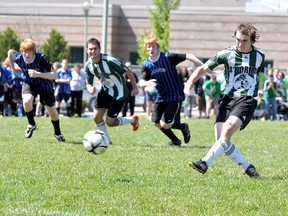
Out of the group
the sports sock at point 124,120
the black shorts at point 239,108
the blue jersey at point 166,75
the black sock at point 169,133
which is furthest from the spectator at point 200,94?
the black shorts at point 239,108

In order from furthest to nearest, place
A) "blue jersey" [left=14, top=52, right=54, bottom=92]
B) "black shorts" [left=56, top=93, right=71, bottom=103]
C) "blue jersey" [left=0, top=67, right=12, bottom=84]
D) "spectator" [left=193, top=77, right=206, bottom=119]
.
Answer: "spectator" [left=193, top=77, right=206, bottom=119] < "black shorts" [left=56, top=93, right=71, bottom=103] < "blue jersey" [left=0, top=67, right=12, bottom=84] < "blue jersey" [left=14, top=52, right=54, bottom=92]

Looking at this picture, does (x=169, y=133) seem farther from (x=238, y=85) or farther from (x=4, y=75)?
(x=4, y=75)

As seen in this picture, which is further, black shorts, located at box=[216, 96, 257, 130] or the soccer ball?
the soccer ball

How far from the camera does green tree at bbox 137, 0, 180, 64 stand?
48906mm

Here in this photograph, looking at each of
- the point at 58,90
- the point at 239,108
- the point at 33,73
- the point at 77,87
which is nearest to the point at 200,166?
the point at 239,108

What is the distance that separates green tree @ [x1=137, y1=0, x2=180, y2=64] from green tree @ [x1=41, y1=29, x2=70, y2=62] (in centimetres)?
451

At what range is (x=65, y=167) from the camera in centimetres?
963

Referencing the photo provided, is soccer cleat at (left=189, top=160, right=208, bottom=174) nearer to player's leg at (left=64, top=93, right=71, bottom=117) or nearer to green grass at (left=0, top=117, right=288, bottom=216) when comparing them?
green grass at (left=0, top=117, right=288, bottom=216)

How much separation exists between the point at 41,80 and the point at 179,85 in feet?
7.30

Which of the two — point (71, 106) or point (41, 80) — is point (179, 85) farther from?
point (71, 106)

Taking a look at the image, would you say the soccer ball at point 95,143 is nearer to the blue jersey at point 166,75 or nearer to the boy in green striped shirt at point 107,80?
the boy in green striped shirt at point 107,80

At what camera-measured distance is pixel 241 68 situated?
9289 millimetres

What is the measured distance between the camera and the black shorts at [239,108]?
9.15 m

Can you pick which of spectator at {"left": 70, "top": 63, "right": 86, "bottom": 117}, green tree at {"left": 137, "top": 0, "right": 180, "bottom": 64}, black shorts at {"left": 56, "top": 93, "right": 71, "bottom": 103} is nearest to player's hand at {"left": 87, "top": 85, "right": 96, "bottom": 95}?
spectator at {"left": 70, "top": 63, "right": 86, "bottom": 117}
